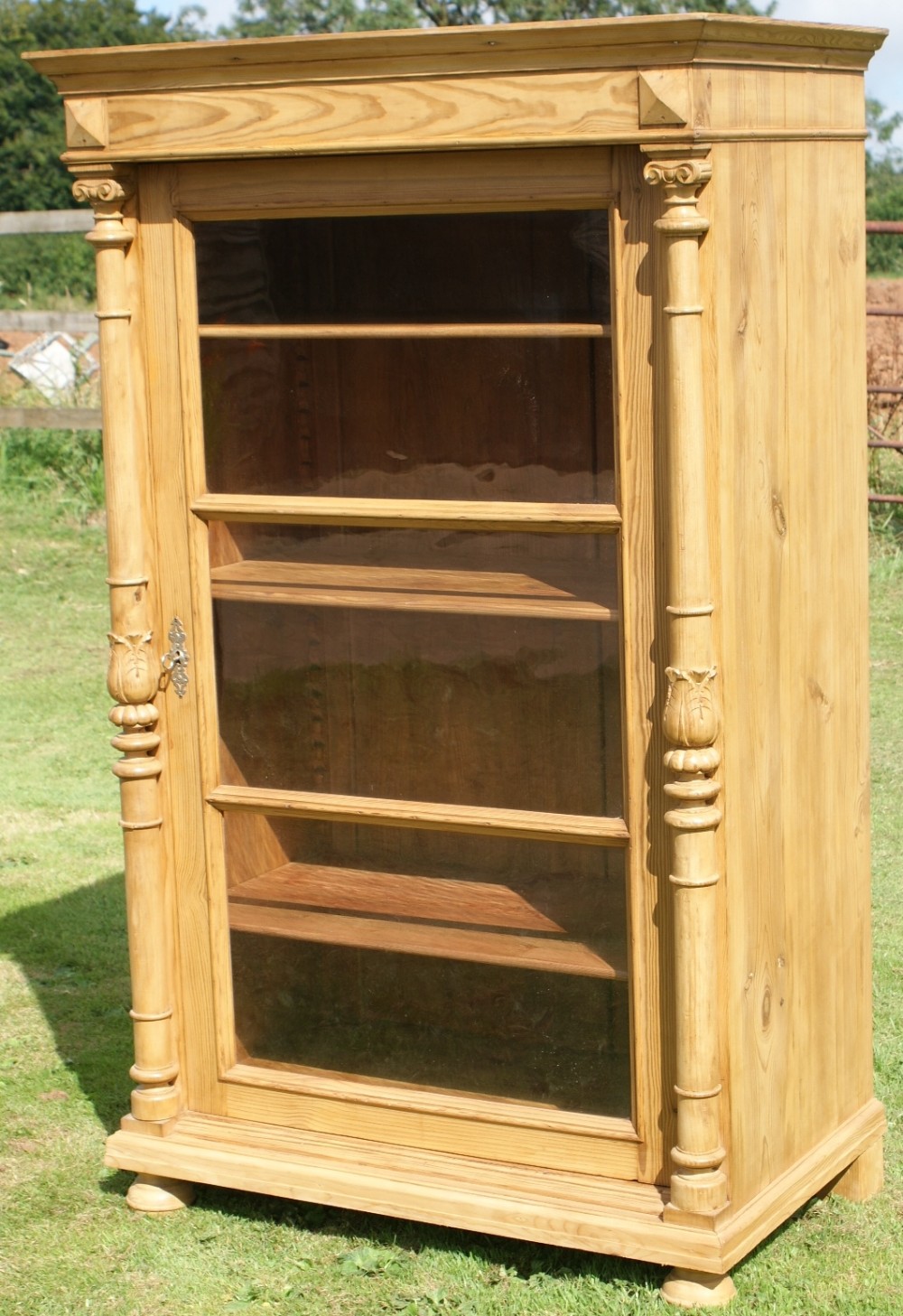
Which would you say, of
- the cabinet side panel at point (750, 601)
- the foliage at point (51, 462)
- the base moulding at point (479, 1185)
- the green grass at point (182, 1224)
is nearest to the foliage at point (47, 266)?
the foliage at point (51, 462)

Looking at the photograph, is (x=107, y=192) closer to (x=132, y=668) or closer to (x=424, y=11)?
(x=132, y=668)

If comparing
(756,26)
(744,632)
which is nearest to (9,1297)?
(744,632)

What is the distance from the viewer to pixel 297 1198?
9.57ft

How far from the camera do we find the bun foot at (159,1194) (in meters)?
3.08

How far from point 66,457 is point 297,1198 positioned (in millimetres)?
7052

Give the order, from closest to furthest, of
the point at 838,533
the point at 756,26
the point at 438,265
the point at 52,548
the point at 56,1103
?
1. the point at 756,26
2. the point at 438,265
3. the point at 838,533
4. the point at 56,1103
5. the point at 52,548

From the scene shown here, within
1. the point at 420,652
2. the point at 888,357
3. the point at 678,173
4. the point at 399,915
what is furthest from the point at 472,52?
the point at 888,357

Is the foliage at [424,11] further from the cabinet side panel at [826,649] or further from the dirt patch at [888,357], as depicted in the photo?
the cabinet side panel at [826,649]

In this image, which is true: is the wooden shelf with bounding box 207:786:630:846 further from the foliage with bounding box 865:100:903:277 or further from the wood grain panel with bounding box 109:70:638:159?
the foliage with bounding box 865:100:903:277

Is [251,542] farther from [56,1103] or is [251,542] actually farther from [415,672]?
[56,1103]

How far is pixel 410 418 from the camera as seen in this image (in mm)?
2920

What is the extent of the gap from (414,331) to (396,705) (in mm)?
666

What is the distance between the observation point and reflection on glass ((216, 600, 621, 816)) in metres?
2.88

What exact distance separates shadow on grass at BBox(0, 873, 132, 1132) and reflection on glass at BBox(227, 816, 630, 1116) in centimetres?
68
